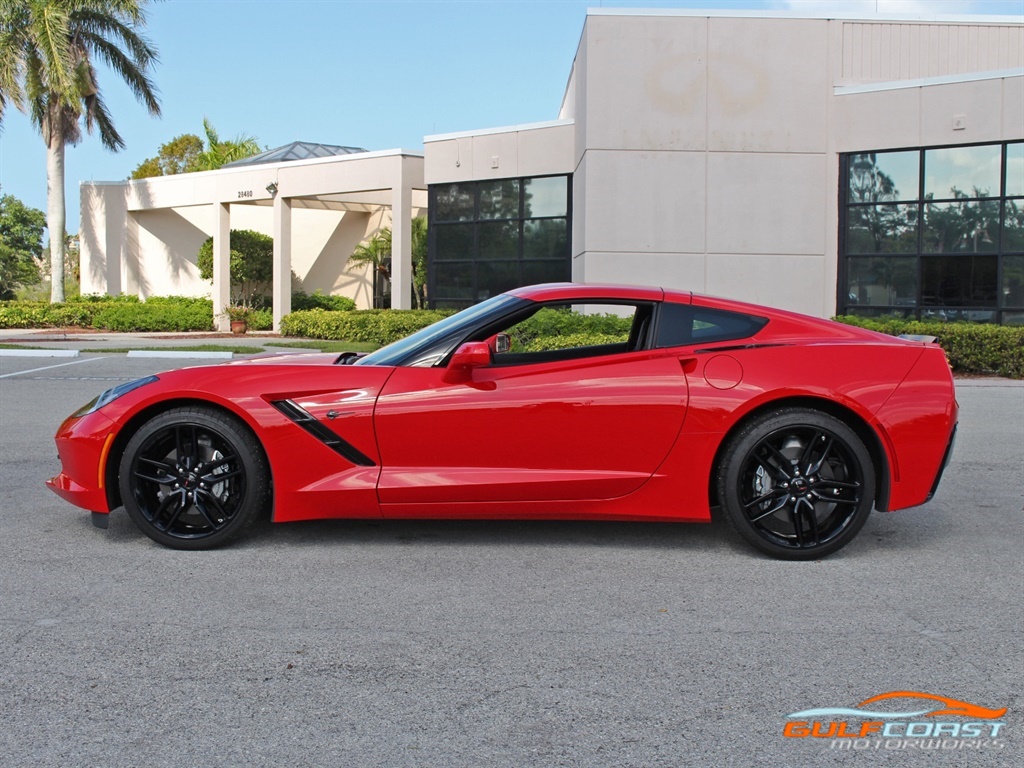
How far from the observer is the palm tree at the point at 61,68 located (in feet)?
102

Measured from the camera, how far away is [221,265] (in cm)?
3272

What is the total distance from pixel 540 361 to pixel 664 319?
673 millimetres

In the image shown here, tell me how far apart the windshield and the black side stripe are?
0.44 metres

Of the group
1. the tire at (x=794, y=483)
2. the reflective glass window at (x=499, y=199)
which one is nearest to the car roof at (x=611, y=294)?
the tire at (x=794, y=483)

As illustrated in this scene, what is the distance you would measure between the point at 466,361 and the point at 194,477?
1482 mm

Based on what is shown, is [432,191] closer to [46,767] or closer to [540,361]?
[540,361]

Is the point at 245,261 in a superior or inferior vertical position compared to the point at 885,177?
inferior

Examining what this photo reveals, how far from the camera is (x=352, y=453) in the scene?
5.06 metres

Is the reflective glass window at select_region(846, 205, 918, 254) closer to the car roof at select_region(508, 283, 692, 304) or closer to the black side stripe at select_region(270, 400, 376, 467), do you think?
the car roof at select_region(508, 283, 692, 304)

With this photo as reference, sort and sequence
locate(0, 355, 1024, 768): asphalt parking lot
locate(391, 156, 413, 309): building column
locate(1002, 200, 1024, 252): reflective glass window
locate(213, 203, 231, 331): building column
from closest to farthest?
locate(0, 355, 1024, 768): asphalt parking lot < locate(1002, 200, 1024, 252): reflective glass window < locate(391, 156, 413, 309): building column < locate(213, 203, 231, 331): building column

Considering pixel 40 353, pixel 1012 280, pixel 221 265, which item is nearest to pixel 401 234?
pixel 221 265

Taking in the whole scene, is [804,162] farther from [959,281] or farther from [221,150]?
[221,150]

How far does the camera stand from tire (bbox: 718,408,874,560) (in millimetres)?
5047

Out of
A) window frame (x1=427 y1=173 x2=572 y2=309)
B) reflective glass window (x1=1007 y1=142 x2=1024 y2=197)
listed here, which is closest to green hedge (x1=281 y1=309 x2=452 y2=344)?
window frame (x1=427 y1=173 x2=572 y2=309)
